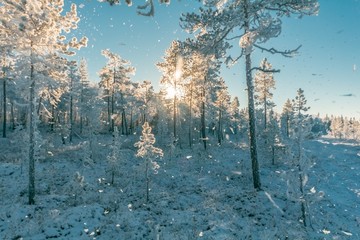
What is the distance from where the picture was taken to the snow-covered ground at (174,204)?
12781 mm

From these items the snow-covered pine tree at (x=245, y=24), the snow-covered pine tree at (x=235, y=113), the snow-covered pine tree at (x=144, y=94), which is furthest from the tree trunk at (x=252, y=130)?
the snow-covered pine tree at (x=235, y=113)

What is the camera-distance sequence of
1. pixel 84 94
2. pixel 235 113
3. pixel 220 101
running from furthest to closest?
pixel 235 113, pixel 84 94, pixel 220 101

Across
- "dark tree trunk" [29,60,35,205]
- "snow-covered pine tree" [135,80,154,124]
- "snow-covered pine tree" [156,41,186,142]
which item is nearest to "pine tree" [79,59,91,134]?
"snow-covered pine tree" [135,80,154,124]

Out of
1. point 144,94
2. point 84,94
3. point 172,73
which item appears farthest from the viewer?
point 144,94

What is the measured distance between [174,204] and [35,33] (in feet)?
39.2

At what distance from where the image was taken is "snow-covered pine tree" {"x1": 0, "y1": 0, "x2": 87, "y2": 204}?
15141mm

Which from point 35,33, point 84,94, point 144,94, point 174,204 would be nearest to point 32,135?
point 35,33

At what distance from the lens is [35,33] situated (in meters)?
16.3

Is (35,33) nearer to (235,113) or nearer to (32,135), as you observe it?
(32,135)

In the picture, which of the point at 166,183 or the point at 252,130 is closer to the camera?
the point at 252,130

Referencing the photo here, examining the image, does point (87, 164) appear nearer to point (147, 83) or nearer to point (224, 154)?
point (224, 154)

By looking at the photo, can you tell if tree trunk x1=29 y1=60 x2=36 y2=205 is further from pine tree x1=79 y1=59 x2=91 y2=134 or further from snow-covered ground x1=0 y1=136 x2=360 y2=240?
pine tree x1=79 y1=59 x2=91 y2=134

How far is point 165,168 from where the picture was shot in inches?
1083

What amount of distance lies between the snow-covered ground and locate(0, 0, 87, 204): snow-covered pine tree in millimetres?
2988
